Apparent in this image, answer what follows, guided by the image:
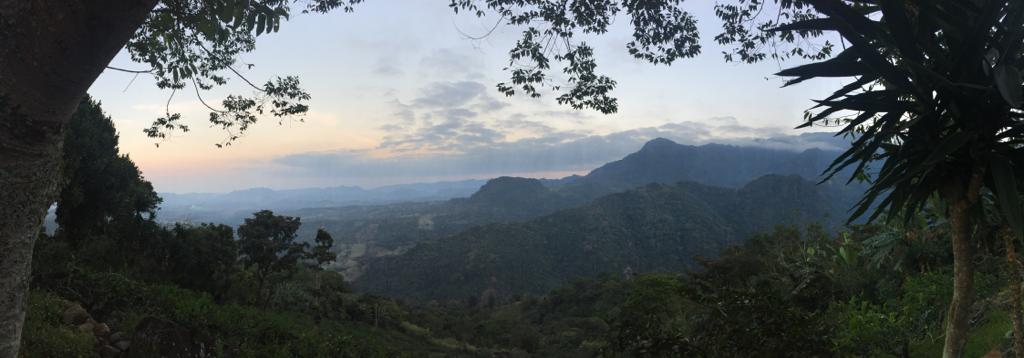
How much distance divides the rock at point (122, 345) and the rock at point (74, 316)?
778mm

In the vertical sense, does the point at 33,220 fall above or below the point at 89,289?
above

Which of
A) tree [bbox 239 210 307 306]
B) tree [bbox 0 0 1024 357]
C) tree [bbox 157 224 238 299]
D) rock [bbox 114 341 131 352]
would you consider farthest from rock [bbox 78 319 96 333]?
tree [bbox 239 210 307 306]

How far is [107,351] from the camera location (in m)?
5.93

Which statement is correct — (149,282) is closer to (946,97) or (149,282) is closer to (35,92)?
(35,92)

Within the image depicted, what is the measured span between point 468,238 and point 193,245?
325 feet

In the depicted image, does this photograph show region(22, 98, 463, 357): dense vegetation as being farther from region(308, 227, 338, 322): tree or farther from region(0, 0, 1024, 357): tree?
region(0, 0, 1024, 357): tree

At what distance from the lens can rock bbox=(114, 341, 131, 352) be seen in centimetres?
612

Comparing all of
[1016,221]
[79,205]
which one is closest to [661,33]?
[1016,221]

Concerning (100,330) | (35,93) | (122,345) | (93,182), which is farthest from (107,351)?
(93,182)

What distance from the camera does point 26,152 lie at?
5.08ft

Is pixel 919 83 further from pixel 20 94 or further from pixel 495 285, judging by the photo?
pixel 495 285

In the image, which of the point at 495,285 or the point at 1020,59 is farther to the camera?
the point at 495,285

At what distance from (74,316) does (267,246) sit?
14.4m

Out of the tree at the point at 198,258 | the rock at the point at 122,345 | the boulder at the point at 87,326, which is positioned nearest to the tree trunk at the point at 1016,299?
the rock at the point at 122,345
